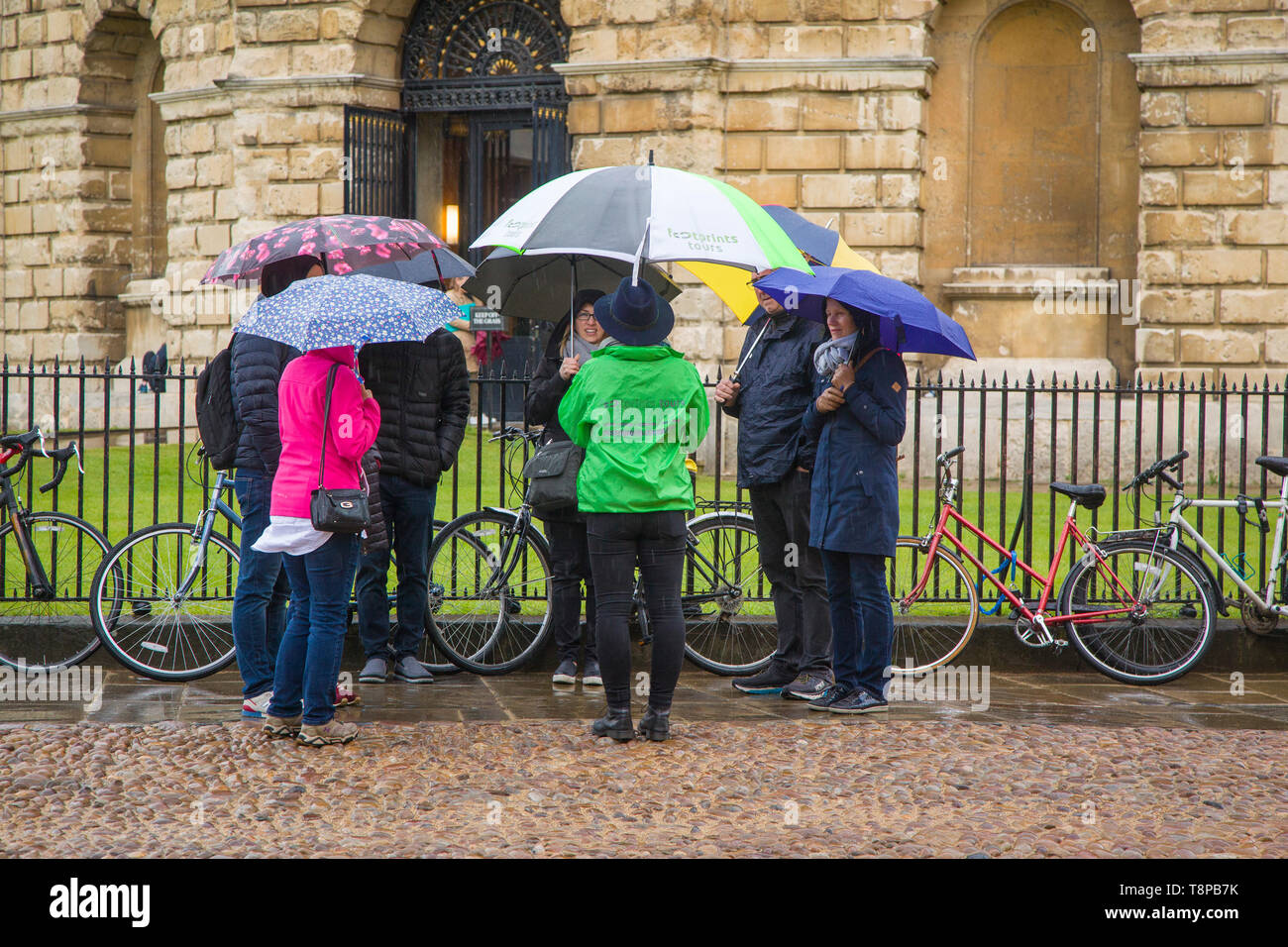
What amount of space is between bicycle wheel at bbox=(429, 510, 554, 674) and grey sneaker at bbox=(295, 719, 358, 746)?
4.93 feet

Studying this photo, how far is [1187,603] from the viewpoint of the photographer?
8031 millimetres

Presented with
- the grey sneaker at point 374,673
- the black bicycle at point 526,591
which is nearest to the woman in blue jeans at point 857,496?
the black bicycle at point 526,591

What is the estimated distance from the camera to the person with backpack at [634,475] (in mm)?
6184

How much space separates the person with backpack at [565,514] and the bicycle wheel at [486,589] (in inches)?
11.5

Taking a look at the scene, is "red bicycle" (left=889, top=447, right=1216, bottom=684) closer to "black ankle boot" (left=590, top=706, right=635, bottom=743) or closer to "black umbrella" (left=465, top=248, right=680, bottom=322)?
"black umbrella" (left=465, top=248, right=680, bottom=322)

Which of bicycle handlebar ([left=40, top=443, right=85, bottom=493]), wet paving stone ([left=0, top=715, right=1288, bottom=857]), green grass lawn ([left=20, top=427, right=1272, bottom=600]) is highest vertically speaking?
bicycle handlebar ([left=40, top=443, right=85, bottom=493])

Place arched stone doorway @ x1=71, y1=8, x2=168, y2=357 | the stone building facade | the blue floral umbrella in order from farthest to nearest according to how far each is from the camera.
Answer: arched stone doorway @ x1=71, y1=8, x2=168, y2=357, the stone building facade, the blue floral umbrella

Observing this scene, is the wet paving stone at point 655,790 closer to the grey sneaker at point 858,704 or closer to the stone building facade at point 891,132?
the grey sneaker at point 858,704

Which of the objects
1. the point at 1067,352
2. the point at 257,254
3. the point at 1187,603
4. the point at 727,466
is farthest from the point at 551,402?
the point at 1067,352

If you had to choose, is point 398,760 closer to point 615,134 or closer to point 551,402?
point 551,402

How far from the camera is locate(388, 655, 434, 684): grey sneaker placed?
7562 millimetres

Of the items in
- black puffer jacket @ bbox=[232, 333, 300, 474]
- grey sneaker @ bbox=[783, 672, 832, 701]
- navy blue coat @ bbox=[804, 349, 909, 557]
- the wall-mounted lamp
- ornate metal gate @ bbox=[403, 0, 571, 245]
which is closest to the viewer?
black puffer jacket @ bbox=[232, 333, 300, 474]

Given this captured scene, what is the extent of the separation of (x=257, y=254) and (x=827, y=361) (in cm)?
273

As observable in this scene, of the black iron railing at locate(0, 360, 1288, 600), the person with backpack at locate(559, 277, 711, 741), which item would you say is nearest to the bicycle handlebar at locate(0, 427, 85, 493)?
the black iron railing at locate(0, 360, 1288, 600)
